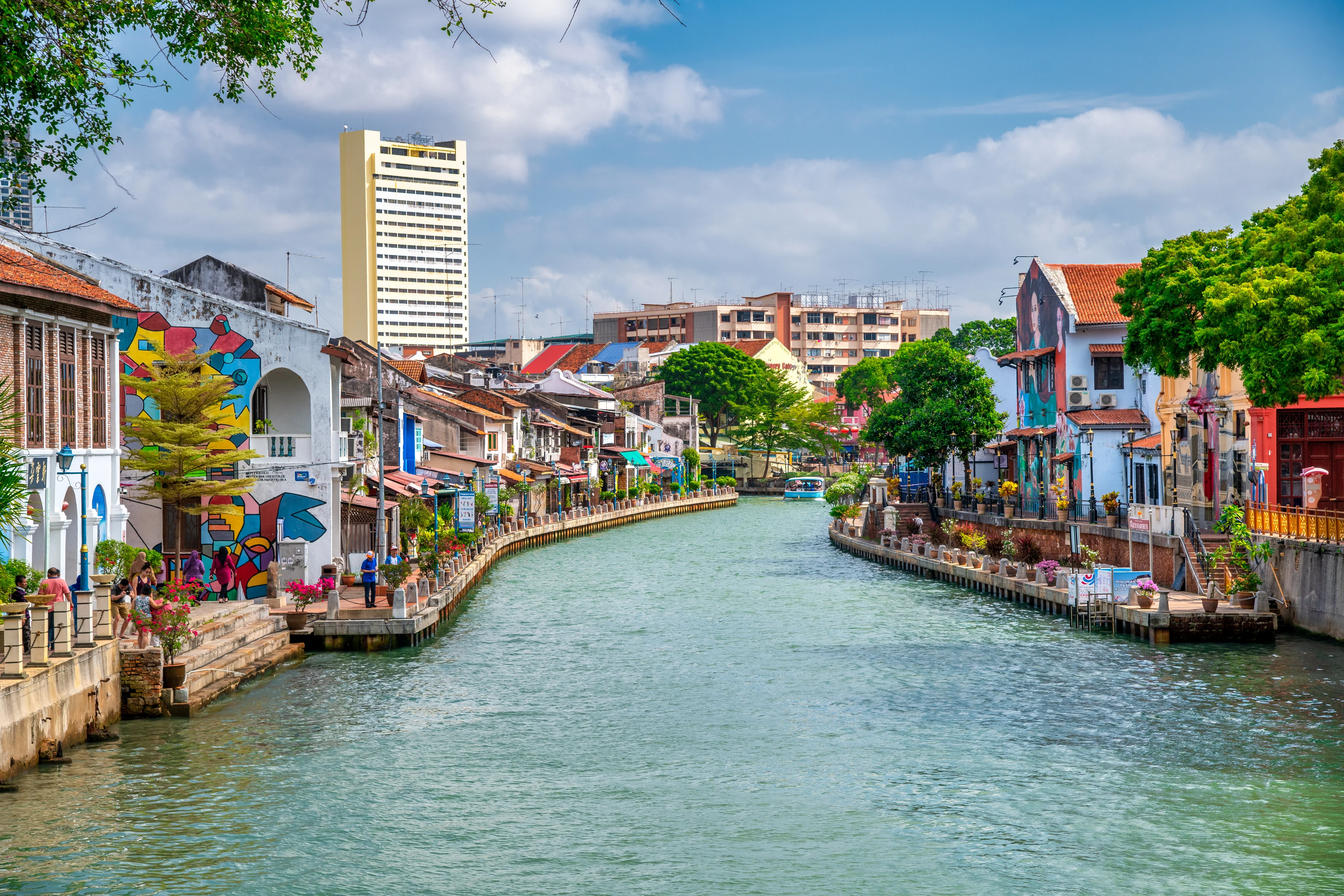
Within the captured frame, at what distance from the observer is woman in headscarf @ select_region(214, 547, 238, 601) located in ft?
129

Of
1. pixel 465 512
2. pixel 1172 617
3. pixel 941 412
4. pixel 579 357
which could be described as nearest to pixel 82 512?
pixel 1172 617

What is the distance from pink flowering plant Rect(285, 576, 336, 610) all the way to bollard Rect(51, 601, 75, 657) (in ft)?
42.8

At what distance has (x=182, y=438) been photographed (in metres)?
37.7

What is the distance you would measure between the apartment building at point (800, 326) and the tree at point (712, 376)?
3315cm

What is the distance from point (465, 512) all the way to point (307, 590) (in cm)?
1924

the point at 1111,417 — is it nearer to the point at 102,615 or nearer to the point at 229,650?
the point at 229,650

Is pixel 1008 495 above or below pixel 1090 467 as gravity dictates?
below

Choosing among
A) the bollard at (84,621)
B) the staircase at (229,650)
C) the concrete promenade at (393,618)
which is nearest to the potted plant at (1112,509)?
the concrete promenade at (393,618)

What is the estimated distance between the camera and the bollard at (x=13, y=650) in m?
22.0

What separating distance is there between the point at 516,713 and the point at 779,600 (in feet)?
69.5

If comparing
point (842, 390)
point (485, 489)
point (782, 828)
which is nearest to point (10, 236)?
point (782, 828)

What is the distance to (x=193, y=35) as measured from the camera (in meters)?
18.4

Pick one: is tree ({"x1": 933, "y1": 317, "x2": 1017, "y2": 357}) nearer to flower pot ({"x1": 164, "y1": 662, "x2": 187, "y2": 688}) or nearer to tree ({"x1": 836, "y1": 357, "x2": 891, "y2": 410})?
tree ({"x1": 836, "y1": 357, "x2": 891, "y2": 410})

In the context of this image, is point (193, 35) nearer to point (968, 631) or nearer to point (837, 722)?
point (837, 722)
